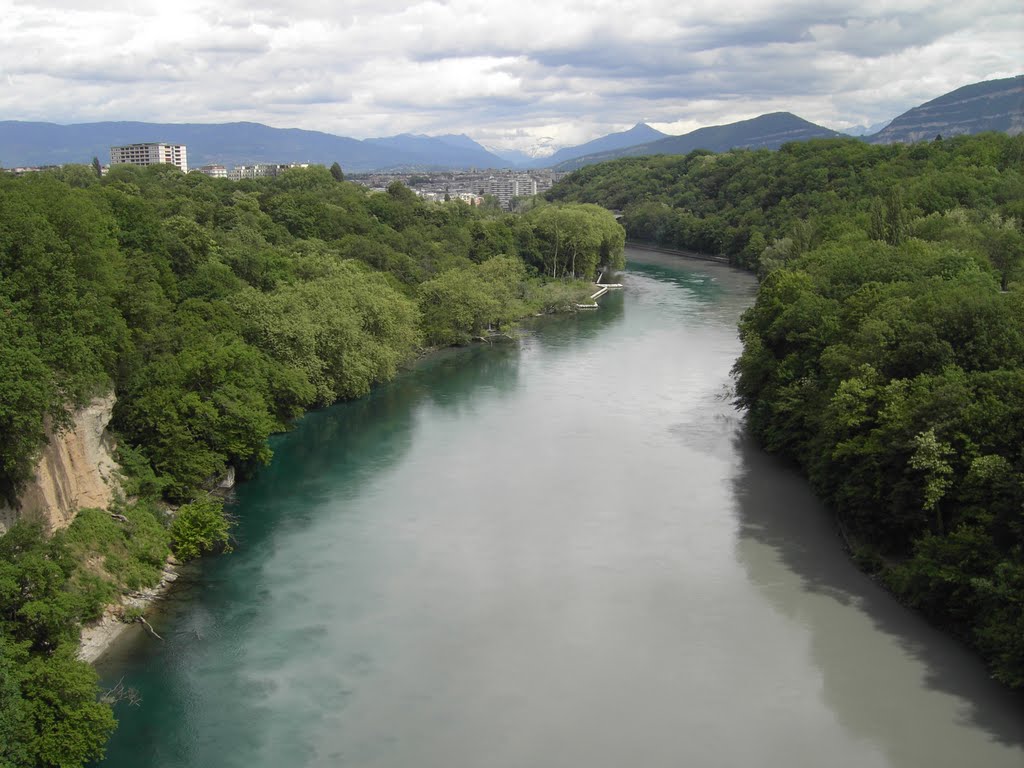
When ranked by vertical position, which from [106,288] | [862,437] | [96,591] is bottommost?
[96,591]

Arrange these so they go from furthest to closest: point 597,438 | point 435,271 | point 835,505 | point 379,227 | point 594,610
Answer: point 379,227
point 435,271
point 597,438
point 835,505
point 594,610

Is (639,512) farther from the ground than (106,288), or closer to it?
closer to it

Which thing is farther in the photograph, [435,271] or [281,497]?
[435,271]

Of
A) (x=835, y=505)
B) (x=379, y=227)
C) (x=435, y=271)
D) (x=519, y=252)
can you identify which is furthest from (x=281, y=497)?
(x=519, y=252)

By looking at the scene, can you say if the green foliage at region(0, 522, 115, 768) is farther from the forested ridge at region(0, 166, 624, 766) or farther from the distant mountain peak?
the distant mountain peak

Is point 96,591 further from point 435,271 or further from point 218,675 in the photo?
point 435,271

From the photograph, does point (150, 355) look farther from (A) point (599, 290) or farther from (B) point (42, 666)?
(A) point (599, 290)

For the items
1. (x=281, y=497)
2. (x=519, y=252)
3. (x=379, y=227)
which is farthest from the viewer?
(x=519, y=252)
